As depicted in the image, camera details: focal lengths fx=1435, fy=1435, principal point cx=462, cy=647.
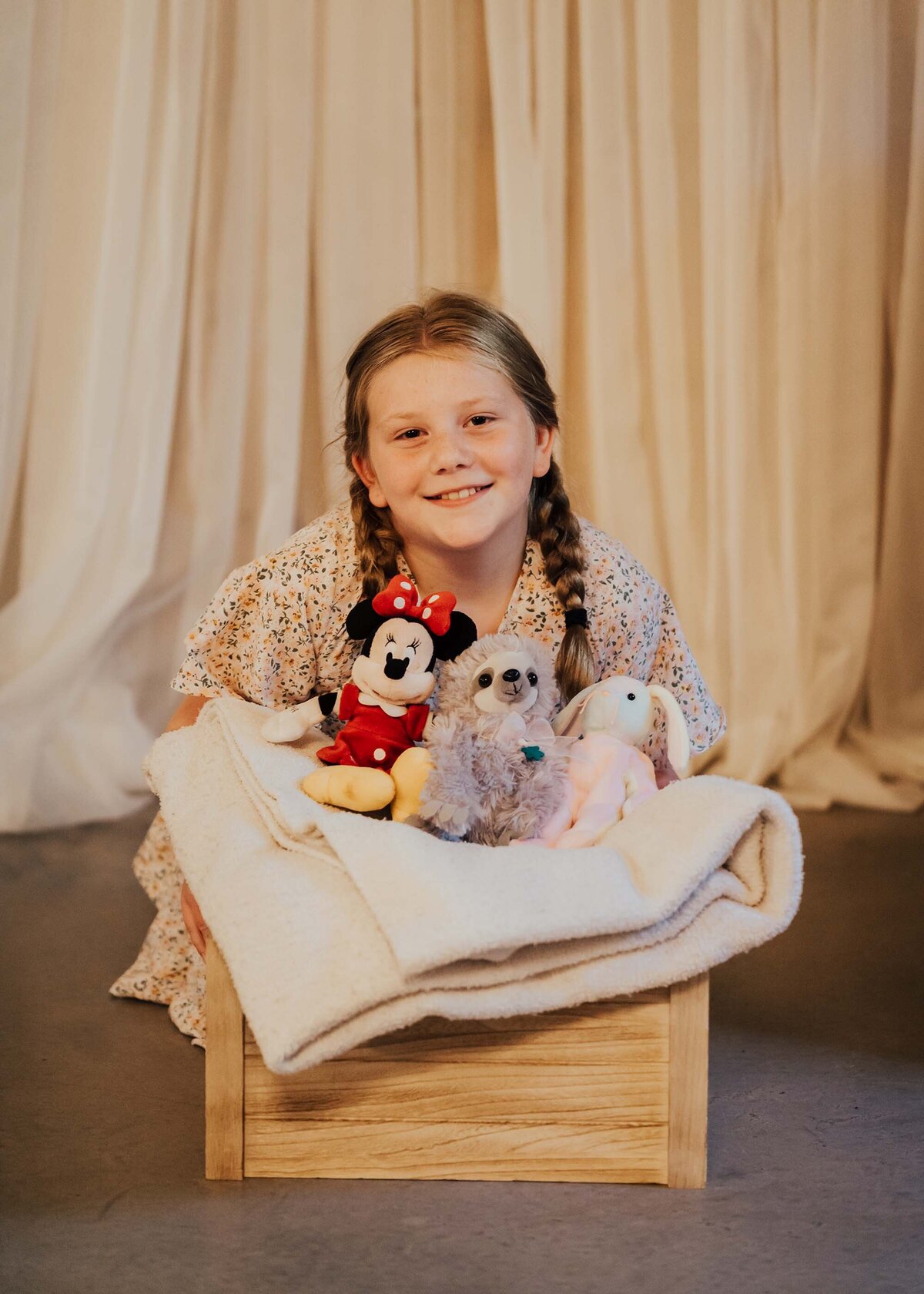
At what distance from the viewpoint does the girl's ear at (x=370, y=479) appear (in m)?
1.44

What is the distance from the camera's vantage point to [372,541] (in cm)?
145

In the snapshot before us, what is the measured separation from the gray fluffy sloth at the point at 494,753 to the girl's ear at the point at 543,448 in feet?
0.86

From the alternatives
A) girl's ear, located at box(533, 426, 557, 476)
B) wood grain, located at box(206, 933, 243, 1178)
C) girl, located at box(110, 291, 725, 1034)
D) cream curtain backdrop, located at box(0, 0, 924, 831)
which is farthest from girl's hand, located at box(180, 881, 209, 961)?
cream curtain backdrop, located at box(0, 0, 924, 831)

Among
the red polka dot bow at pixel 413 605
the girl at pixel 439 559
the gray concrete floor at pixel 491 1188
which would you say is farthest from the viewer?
the girl at pixel 439 559

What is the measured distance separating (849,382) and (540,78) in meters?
0.70

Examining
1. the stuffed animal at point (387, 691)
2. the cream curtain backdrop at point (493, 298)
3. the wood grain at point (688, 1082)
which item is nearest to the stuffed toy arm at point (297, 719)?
the stuffed animal at point (387, 691)

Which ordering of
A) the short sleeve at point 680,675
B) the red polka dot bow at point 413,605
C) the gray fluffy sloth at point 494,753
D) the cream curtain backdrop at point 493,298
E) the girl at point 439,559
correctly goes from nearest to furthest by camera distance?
the gray fluffy sloth at point 494,753 → the red polka dot bow at point 413,605 → the girl at point 439,559 → the short sleeve at point 680,675 → the cream curtain backdrop at point 493,298

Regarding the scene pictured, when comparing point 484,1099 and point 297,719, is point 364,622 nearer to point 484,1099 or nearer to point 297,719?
point 297,719

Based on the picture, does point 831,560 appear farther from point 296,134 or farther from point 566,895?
point 566,895

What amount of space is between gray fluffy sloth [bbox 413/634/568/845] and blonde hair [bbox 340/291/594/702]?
5.6 inches

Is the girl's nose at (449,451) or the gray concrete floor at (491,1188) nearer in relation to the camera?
the gray concrete floor at (491,1188)

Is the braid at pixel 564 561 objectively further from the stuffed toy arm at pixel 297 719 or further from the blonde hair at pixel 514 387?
the stuffed toy arm at pixel 297 719

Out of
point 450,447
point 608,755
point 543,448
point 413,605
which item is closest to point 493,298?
point 543,448

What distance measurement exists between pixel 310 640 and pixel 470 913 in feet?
1.64
